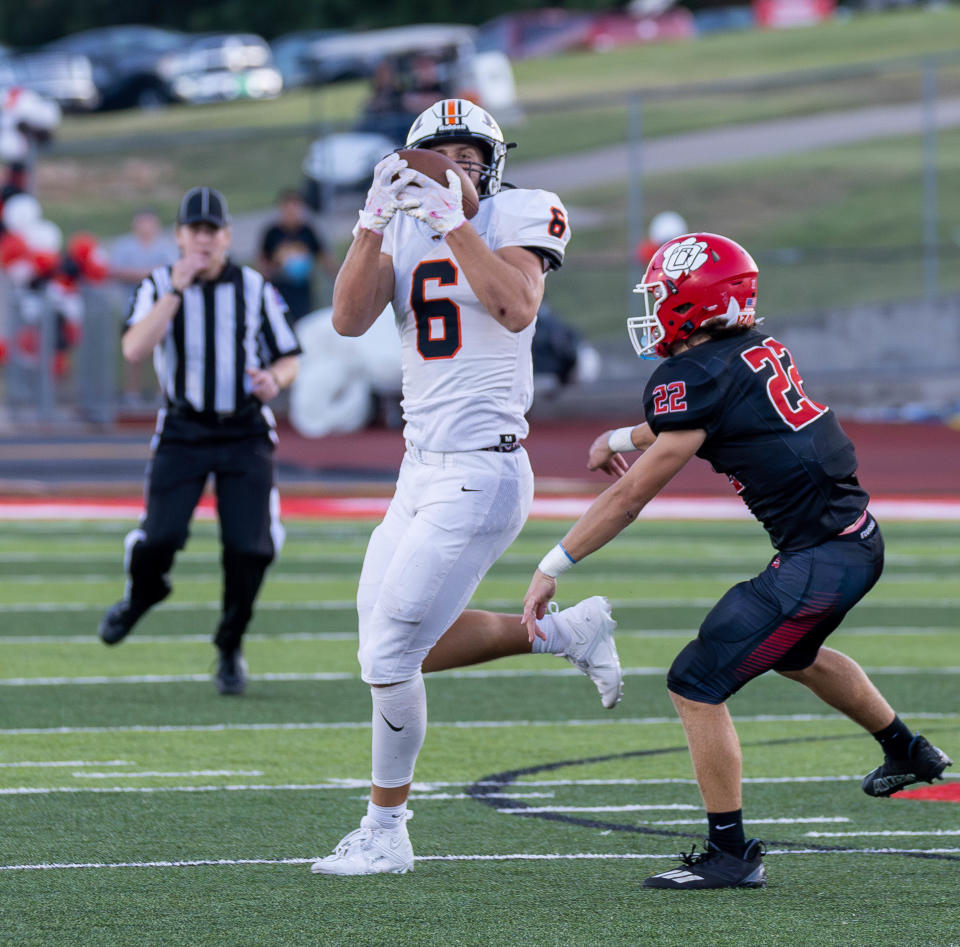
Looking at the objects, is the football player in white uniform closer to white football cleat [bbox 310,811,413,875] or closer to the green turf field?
white football cleat [bbox 310,811,413,875]

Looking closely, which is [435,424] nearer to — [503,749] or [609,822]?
[609,822]

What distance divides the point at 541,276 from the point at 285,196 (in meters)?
13.6

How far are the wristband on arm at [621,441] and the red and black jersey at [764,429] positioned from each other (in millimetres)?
308

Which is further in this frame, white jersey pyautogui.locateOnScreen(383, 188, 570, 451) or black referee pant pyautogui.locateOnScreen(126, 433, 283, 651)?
black referee pant pyautogui.locateOnScreen(126, 433, 283, 651)

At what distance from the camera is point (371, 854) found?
480cm

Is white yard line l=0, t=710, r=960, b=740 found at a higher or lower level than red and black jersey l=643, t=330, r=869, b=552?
lower

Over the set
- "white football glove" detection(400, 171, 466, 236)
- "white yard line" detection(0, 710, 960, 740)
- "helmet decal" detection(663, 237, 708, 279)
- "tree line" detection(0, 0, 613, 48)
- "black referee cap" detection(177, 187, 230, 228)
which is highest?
"tree line" detection(0, 0, 613, 48)

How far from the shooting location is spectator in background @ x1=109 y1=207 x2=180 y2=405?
61.9ft

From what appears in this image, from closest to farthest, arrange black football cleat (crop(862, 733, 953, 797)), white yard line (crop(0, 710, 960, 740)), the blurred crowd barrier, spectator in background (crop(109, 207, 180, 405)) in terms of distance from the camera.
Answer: black football cleat (crop(862, 733, 953, 797))
white yard line (crop(0, 710, 960, 740))
spectator in background (crop(109, 207, 180, 405))
the blurred crowd barrier

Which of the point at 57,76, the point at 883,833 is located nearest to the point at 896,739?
the point at 883,833

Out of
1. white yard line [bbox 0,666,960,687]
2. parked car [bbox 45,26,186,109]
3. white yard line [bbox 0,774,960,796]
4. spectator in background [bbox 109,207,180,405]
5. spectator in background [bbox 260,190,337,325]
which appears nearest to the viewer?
white yard line [bbox 0,774,960,796]

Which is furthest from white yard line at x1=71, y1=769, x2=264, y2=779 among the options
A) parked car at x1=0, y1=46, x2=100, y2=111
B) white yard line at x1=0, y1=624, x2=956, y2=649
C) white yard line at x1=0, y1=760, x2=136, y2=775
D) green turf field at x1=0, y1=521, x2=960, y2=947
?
parked car at x1=0, y1=46, x2=100, y2=111

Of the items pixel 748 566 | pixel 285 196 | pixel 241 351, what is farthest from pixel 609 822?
pixel 285 196

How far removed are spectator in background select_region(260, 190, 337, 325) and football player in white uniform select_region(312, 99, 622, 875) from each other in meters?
13.3
